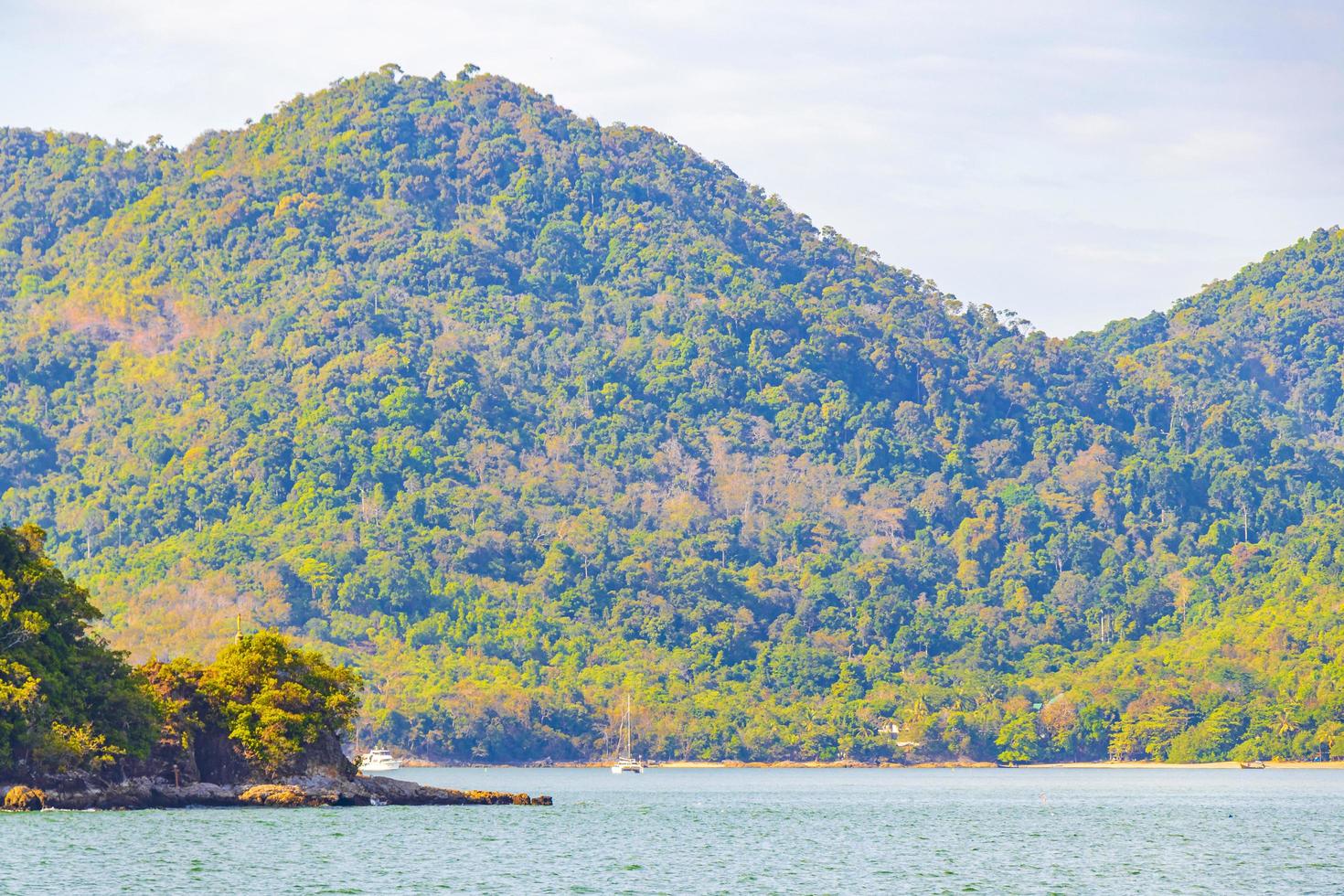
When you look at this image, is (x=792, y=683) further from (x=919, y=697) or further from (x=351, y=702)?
(x=351, y=702)

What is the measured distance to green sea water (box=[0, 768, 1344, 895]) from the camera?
63.2 meters

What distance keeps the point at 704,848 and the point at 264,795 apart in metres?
21.7

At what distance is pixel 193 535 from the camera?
646ft

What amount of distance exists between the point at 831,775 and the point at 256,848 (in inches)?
3951

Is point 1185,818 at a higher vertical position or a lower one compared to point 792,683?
lower

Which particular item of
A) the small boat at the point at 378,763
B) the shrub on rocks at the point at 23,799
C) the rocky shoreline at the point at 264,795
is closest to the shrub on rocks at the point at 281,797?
the rocky shoreline at the point at 264,795

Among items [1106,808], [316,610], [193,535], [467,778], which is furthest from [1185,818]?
[193,535]

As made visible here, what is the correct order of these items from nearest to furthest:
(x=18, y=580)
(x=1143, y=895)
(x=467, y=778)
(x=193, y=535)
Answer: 1. (x=1143, y=895)
2. (x=18, y=580)
3. (x=467, y=778)
4. (x=193, y=535)

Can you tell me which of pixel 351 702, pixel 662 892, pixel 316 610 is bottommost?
pixel 662 892

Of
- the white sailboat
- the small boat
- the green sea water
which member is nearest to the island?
the green sea water

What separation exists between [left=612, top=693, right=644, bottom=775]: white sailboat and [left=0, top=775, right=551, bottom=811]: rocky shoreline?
61.6 metres

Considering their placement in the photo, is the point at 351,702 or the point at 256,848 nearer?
the point at 256,848

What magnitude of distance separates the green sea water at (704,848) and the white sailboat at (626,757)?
155ft

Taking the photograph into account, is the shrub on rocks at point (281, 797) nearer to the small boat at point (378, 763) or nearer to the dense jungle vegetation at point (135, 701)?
the dense jungle vegetation at point (135, 701)
